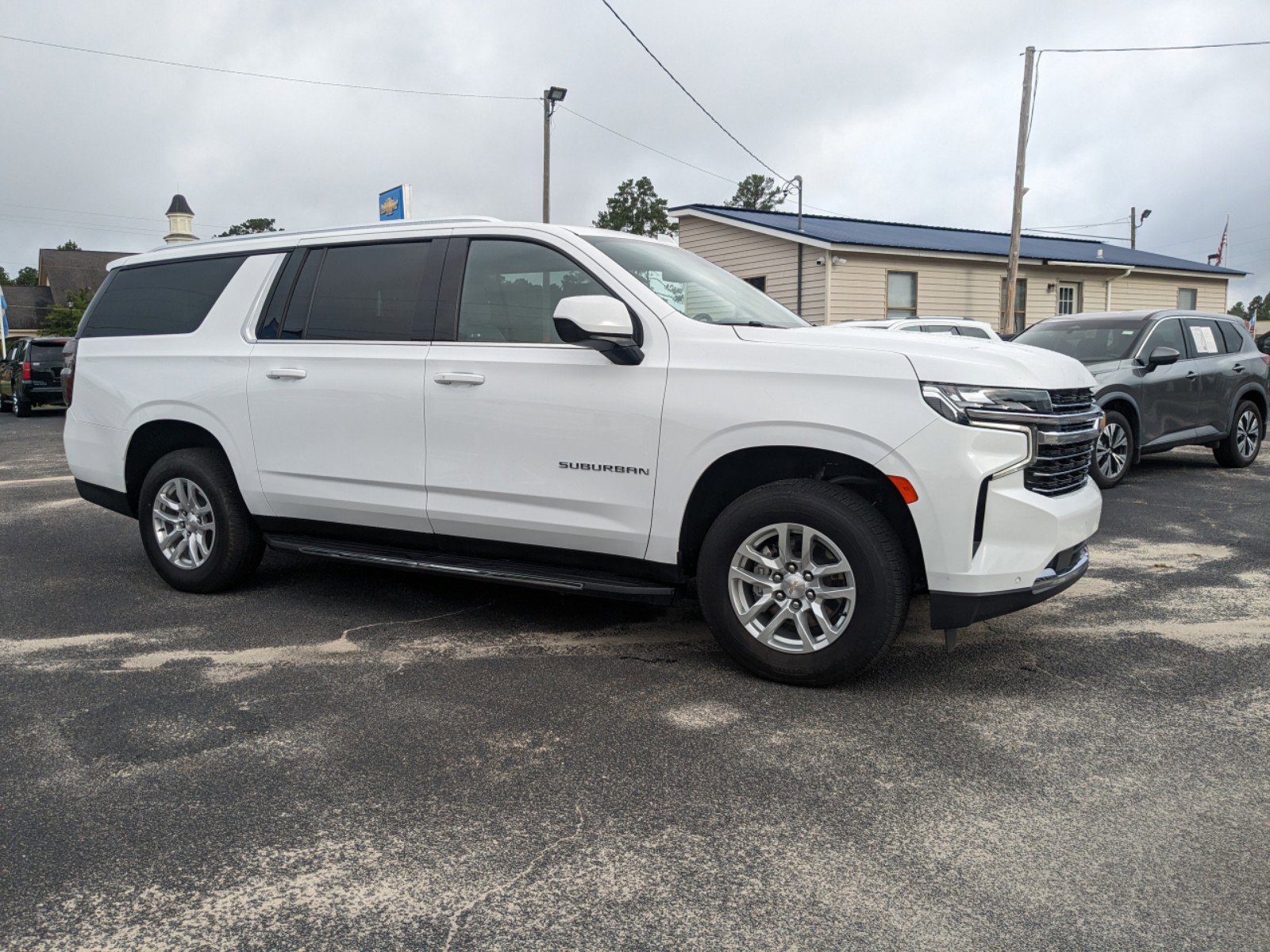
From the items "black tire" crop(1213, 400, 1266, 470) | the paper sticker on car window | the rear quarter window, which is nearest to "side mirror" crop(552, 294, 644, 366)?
the paper sticker on car window

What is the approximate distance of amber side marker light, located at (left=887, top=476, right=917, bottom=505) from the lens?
3.79m

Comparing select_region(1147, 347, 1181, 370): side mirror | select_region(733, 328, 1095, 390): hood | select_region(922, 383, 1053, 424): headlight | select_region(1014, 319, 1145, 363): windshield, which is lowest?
select_region(922, 383, 1053, 424): headlight

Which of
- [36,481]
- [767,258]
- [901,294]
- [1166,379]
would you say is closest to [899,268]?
[901,294]

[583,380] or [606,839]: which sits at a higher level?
[583,380]

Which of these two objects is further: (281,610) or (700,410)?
(281,610)

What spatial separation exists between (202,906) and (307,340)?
10.7 ft

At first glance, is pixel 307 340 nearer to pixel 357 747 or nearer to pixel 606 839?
pixel 357 747

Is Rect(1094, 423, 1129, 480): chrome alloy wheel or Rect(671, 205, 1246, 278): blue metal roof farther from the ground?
Rect(671, 205, 1246, 278): blue metal roof

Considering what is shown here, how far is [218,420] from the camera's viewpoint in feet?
18.0

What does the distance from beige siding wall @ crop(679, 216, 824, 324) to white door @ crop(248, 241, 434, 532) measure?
1614cm

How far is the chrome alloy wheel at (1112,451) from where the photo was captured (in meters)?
9.38

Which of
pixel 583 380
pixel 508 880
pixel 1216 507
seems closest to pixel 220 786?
pixel 508 880

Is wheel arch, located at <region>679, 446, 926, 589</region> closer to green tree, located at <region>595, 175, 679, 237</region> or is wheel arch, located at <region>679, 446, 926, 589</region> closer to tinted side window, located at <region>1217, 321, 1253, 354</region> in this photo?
tinted side window, located at <region>1217, 321, 1253, 354</region>

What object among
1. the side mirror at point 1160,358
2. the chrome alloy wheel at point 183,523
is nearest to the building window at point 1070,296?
the side mirror at point 1160,358
